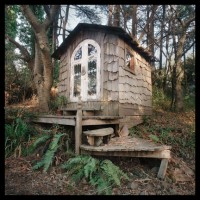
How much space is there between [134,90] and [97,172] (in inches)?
184

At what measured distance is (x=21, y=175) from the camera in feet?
14.8

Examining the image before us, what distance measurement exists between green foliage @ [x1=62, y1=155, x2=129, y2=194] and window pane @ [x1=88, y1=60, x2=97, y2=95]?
3235 mm

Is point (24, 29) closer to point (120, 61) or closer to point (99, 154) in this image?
point (120, 61)

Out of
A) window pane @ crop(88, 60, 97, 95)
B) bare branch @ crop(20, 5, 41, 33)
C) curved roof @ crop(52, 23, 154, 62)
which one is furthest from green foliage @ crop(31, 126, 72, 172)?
bare branch @ crop(20, 5, 41, 33)

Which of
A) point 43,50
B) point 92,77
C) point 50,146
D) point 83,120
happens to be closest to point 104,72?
point 92,77

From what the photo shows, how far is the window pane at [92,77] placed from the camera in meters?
7.37

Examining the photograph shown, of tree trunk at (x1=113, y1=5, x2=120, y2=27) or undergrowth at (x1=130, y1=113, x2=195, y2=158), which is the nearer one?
undergrowth at (x1=130, y1=113, x2=195, y2=158)

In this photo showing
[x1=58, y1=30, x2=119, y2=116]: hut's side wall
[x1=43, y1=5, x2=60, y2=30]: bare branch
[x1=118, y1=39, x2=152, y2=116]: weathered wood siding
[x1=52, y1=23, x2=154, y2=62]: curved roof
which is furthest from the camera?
[x1=43, y1=5, x2=60, y2=30]: bare branch

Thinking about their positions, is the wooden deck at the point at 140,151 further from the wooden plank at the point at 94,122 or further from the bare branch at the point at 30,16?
the bare branch at the point at 30,16

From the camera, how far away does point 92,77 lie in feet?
24.5

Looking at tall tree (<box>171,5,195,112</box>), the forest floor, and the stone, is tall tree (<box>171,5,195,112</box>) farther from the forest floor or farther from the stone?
the stone

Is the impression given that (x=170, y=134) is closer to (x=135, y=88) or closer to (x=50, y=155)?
(x=135, y=88)

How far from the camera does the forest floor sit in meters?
4.02
